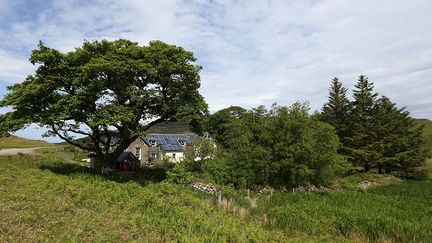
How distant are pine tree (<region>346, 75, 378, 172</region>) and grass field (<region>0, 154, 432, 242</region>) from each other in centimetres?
1958

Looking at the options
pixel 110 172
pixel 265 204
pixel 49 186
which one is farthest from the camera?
pixel 110 172

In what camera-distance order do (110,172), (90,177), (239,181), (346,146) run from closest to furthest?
(90,177) → (110,172) → (239,181) → (346,146)

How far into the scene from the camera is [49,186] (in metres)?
18.4

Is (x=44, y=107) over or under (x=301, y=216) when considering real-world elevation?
over

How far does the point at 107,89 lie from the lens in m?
27.2

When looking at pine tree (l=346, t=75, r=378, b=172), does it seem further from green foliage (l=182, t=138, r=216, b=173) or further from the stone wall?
the stone wall

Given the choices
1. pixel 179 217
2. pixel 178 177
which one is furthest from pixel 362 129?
pixel 179 217

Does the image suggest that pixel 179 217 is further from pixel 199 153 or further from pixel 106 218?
pixel 199 153

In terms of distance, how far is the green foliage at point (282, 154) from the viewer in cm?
3076

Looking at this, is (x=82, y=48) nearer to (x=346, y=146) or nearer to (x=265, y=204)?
(x=265, y=204)

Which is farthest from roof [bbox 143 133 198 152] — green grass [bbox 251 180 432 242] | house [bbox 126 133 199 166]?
green grass [bbox 251 180 432 242]

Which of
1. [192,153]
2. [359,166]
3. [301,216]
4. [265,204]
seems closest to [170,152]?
[192,153]

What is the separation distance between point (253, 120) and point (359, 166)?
54.0 ft

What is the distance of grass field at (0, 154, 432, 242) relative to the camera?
1080 centimetres
